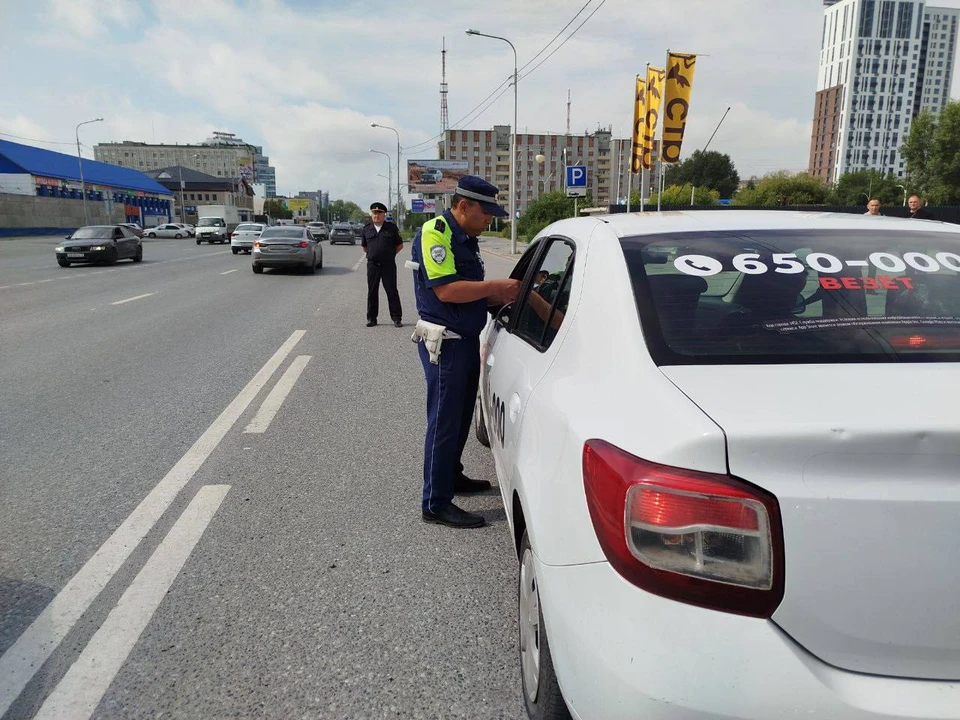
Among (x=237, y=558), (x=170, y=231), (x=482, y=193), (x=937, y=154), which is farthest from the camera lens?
(x=170, y=231)

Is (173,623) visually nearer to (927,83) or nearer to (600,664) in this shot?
(600,664)

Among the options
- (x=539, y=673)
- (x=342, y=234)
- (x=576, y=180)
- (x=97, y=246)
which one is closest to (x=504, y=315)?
(x=539, y=673)

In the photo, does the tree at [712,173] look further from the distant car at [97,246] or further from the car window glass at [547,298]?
the car window glass at [547,298]

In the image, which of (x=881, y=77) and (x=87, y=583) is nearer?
(x=87, y=583)

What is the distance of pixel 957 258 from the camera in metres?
2.30

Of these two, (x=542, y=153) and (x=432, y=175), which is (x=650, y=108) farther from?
(x=542, y=153)

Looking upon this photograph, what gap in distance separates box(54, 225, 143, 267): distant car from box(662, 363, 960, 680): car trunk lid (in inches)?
1019

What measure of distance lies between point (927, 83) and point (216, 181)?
147 m

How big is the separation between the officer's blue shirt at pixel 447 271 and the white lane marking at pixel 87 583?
5.74ft

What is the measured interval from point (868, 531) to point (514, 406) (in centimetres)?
133

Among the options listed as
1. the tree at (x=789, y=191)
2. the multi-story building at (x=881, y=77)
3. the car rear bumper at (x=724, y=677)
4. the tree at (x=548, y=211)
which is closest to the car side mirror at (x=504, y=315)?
the car rear bumper at (x=724, y=677)

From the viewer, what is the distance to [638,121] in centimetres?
2092

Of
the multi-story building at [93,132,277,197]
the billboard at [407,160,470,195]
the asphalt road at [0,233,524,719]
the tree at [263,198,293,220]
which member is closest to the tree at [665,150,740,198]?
the billboard at [407,160,470,195]

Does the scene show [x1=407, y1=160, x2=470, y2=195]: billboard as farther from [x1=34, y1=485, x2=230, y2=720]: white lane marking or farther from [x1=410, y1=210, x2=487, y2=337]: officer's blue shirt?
[x1=34, y1=485, x2=230, y2=720]: white lane marking
